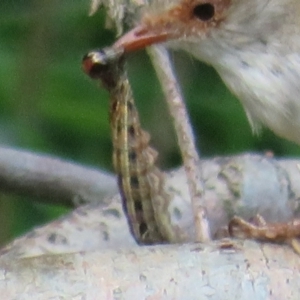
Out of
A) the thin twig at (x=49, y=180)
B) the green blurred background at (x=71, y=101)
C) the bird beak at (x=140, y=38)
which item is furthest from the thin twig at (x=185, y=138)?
the green blurred background at (x=71, y=101)

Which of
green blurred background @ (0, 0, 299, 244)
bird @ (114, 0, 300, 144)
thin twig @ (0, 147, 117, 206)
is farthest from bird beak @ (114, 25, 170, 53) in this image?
green blurred background @ (0, 0, 299, 244)

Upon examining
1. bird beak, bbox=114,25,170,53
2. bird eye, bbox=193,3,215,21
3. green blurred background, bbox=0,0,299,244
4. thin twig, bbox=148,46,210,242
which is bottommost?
thin twig, bbox=148,46,210,242

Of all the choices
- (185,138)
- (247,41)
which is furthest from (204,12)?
(185,138)

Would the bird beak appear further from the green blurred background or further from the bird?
the green blurred background

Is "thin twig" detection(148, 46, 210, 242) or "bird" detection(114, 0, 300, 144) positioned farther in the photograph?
"bird" detection(114, 0, 300, 144)

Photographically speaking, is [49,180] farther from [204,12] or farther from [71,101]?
[71,101]

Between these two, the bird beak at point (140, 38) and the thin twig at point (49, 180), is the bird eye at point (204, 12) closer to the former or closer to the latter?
the bird beak at point (140, 38)
